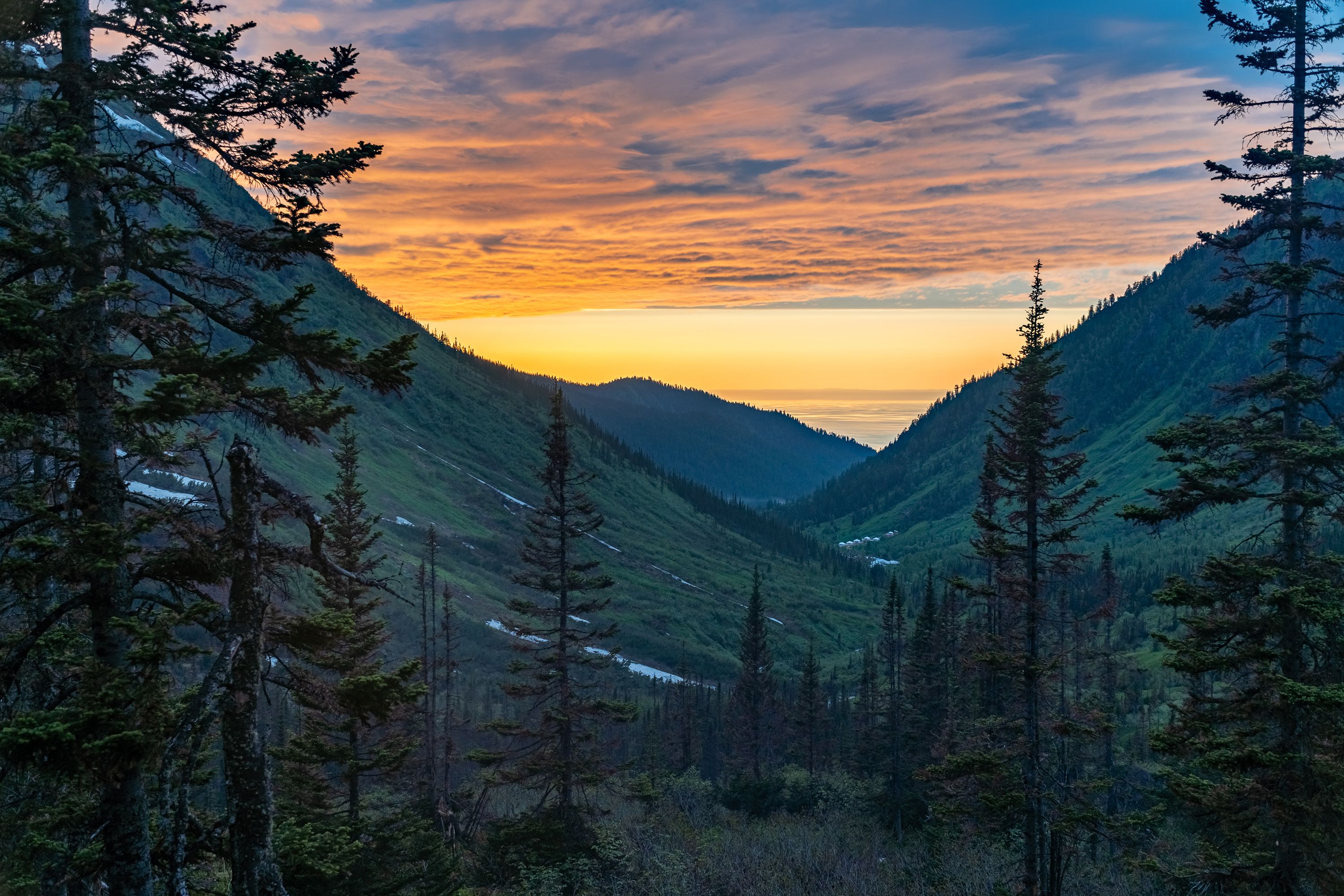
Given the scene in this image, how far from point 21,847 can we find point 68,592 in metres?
4.66

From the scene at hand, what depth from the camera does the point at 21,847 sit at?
45.5ft

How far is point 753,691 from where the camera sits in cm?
6994

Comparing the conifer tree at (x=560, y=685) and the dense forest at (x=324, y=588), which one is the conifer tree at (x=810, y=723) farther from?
the conifer tree at (x=560, y=685)

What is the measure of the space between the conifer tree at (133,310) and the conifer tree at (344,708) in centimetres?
164

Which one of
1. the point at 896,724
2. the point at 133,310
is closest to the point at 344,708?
the point at 133,310

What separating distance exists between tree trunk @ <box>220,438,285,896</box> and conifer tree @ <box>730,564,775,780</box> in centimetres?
6250

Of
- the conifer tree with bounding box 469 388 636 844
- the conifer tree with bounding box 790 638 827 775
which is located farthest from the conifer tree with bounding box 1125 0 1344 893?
the conifer tree with bounding box 790 638 827 775

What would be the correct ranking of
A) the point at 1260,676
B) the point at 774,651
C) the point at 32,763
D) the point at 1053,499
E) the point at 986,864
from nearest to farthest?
the point at 32,763
the point at 1260,676
the point at 1053,499
the point at 986,864
the point at 774,651

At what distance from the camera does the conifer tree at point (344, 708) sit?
29.5ft

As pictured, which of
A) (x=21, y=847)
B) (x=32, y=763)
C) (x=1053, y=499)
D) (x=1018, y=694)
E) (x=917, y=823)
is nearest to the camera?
(x=32, y=763)

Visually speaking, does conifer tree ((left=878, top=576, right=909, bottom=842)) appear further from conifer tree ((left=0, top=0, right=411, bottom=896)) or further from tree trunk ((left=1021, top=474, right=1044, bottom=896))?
conifer tree ((left=0, top=0, right=411, bottom=896))

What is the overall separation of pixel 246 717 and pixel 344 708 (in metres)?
1.93

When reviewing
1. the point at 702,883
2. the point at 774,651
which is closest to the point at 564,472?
the point at 702,883

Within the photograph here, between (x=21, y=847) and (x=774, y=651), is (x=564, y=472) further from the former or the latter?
(x=774, y=651)
